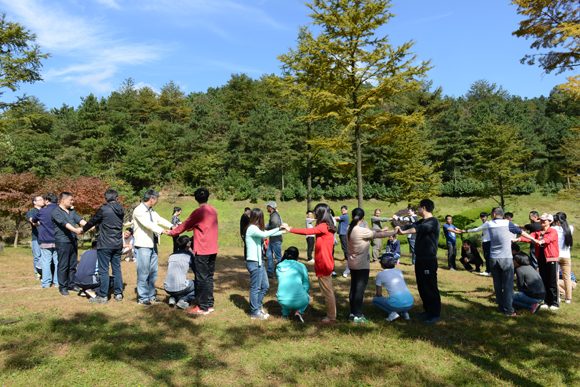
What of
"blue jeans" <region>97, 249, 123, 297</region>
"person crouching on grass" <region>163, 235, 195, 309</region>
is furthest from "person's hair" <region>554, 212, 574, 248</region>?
"blue jeans" <region>97, 249, 123, 297</region>

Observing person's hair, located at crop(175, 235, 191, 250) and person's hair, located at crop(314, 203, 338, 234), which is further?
person's hair, located at crop(175, 235, 191, 250)

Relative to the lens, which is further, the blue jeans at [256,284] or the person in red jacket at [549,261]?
the person in red jacket at [549,261]

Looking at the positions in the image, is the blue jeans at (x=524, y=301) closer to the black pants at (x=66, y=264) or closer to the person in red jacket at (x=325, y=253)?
the person in red jacket at (x=325, y=253)

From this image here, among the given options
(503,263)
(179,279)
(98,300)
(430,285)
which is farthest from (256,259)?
(503,263)

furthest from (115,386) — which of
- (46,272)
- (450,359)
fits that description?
(46,272)

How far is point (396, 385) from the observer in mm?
3830

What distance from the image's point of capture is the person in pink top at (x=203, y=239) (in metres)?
5.84

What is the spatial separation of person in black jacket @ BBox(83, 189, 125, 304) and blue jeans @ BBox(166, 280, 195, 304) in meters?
1.35

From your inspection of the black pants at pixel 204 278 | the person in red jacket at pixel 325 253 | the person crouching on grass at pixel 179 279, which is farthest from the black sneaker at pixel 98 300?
the person in red jacket at pixel 325 253

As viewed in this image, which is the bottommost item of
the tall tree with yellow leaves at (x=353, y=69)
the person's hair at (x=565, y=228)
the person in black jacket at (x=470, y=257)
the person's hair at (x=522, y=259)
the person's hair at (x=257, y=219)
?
the person in black jacket at (x=470, y=257)

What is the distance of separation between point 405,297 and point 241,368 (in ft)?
10.5

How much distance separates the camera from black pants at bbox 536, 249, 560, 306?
6.73 m

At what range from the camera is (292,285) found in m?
5.73

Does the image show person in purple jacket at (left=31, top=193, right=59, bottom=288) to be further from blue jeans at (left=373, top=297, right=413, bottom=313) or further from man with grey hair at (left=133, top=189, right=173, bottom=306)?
blue jeans at (left=373, top=297, right=413, bottom=313)
